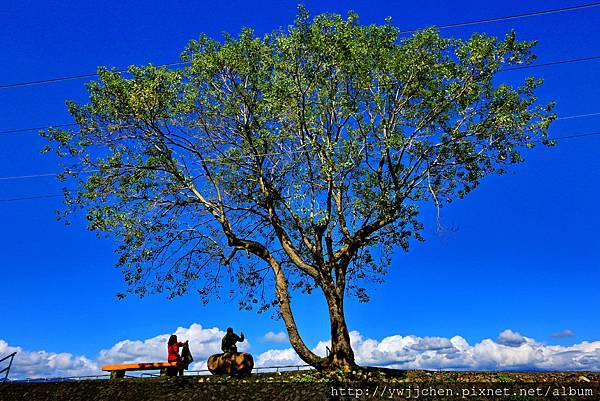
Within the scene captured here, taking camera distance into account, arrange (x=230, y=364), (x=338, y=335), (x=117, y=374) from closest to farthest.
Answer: (x=338, y=335) → (x=230, y=364) → (x=117, y=374)

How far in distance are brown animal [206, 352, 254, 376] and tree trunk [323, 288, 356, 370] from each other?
326cm

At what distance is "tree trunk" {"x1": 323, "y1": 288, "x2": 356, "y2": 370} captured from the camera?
67.3 feet

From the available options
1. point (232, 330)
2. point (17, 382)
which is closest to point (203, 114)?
point (232, 330)

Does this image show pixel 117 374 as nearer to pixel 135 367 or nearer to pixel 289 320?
pixel 135 367

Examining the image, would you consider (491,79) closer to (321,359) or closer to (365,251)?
(365,251)

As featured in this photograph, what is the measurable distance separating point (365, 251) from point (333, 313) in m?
4.60

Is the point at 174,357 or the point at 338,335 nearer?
the point at 338,335

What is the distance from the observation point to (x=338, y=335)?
819 inches

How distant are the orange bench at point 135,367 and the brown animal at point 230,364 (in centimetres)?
166

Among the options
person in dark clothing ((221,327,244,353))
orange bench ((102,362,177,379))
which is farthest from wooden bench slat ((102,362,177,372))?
person in dark clothing ((221,327,244,353))

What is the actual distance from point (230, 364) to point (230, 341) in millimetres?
948

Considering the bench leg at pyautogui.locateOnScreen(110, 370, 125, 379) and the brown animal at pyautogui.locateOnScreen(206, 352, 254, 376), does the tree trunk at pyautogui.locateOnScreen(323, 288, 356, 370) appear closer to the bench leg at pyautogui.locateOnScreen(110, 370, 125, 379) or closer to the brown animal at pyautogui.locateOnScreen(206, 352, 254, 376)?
the brown animal at pyautogui.locateOnScreen(206, 352, 254, 376)

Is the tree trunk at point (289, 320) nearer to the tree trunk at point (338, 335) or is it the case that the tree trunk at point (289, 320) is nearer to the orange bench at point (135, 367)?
the tree trunk at point (338, 335)

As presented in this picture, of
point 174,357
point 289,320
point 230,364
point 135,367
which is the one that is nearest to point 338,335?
point 289,320
